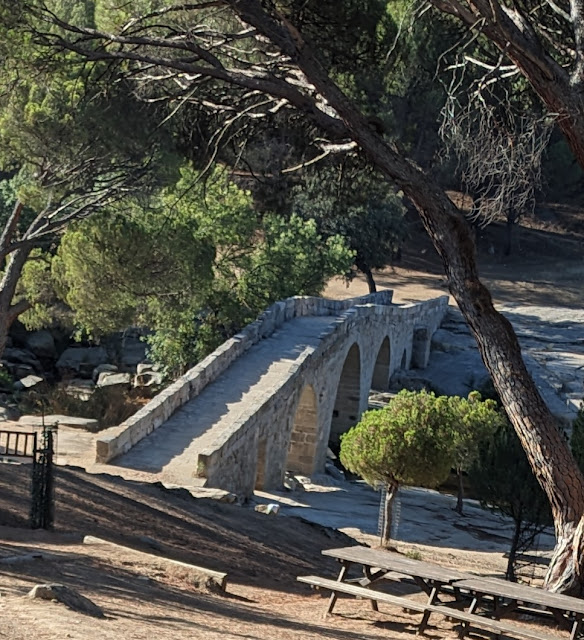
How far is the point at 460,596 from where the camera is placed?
919cm

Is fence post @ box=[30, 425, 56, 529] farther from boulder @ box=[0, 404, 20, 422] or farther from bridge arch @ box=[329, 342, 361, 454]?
bridge arch @ box=[329, 342, 361, 454]

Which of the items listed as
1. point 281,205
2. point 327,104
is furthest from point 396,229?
point 327,104

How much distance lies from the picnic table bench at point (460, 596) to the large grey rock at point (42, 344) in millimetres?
25630

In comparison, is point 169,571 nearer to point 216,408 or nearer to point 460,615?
point 460,615

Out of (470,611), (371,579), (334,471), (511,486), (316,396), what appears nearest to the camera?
(470,611)

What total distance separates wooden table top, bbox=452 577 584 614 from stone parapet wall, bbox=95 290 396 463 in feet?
27.6

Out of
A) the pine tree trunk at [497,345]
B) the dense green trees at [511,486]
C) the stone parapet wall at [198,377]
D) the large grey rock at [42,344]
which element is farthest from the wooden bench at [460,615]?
the large grey rock at [42,344]

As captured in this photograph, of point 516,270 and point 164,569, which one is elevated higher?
point 516,270

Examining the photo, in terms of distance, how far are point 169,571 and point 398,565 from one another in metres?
1.85

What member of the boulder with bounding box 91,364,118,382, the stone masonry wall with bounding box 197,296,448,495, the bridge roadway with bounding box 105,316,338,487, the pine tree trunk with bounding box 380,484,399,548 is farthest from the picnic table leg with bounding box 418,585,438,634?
the boulder with bounding box 91,364,118,382

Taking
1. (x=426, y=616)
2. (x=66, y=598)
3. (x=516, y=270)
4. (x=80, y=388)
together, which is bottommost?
(x=80, y=388)

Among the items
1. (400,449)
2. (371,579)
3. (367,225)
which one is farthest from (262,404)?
(367,225)

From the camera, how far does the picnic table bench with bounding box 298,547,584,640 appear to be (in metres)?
8.08

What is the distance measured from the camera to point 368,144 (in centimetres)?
908
